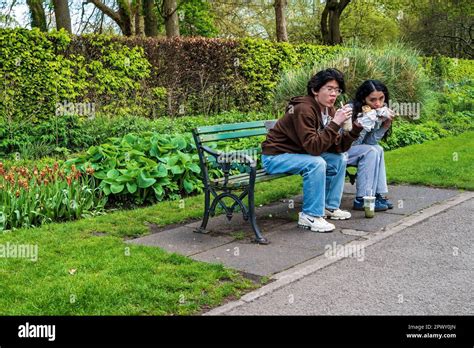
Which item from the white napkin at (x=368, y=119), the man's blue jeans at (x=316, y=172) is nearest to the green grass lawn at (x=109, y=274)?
the man's blue jeans at (x=316, y=172)

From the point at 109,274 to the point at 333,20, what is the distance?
2446 cm

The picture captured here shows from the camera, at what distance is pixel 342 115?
542 cm

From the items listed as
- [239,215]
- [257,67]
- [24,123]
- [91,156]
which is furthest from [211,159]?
[257,67]

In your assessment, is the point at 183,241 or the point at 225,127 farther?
the point at 225,127

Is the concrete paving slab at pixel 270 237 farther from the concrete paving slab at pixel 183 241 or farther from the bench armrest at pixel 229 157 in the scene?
the bench armrest at pixel 229 157

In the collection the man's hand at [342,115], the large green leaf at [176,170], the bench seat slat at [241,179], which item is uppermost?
the man's hand at [342,115]

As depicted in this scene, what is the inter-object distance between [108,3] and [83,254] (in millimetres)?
19541

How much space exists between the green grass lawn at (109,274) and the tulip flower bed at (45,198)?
30 centimetres

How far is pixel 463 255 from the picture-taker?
4809 mm

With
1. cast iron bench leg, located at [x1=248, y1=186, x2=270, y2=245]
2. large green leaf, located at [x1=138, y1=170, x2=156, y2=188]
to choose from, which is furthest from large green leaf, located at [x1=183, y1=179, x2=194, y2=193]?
cast iron bench leg, located at [x1=248, y1=186, x2=270, y2=245]

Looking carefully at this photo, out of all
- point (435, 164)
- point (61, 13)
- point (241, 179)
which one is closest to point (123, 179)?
point (241, 179)

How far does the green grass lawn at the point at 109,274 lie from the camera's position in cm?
374

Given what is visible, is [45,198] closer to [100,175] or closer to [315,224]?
[100,175]
